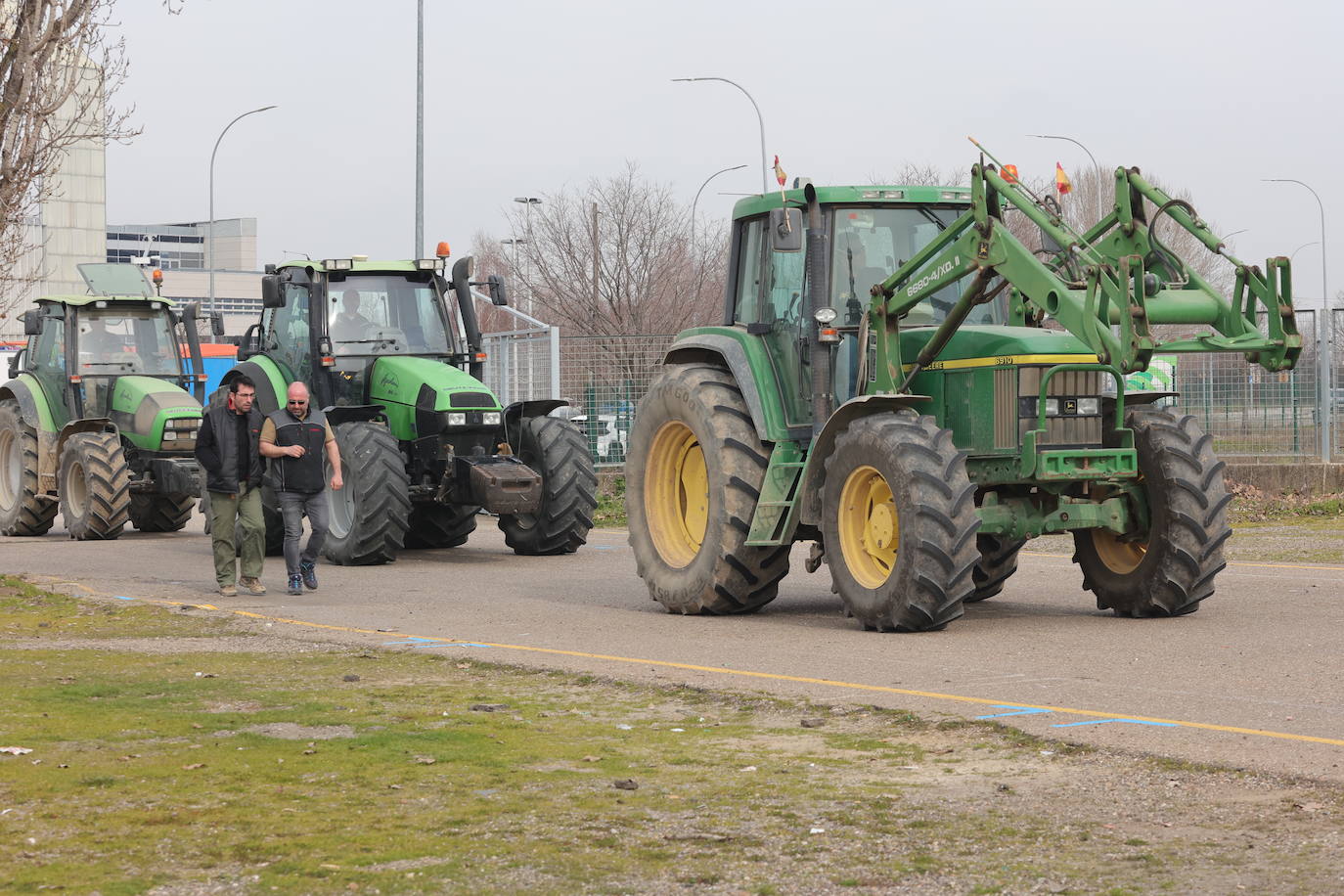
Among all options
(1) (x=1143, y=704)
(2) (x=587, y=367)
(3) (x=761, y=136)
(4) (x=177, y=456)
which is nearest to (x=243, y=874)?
(1) (x=1143, y=704)

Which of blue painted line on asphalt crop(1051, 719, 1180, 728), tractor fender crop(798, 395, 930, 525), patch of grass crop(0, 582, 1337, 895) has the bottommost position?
patch of grass crop(0, 582, 1337, 895)

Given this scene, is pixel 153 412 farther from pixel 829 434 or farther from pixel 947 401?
pixel 947 401

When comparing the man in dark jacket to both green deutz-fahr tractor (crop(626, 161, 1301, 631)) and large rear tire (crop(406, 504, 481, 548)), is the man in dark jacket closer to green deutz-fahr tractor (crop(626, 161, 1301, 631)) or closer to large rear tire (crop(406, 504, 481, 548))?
green deutz-fahr tractor (crop(626, 161, 1301, 631))

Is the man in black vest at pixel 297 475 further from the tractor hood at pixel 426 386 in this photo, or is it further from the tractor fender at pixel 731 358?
the tractor fender at pixel 731 358

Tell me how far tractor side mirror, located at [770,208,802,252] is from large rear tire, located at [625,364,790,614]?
128 centimetres

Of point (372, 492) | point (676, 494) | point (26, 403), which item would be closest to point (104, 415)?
point (26, 403)

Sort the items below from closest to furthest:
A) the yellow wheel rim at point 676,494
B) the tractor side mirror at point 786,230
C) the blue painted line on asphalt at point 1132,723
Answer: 1. the blue painted line on asphalt at point 1132,723
2. the tractor side mirror at point 786,230
3. the yellow wheel rim at point 676,494

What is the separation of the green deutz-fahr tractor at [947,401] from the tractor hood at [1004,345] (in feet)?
0.05

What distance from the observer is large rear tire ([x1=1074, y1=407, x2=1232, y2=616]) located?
12.0 m

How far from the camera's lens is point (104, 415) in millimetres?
22641

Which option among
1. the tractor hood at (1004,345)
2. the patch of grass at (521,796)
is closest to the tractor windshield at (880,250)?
the tractor hood at (1004,345)

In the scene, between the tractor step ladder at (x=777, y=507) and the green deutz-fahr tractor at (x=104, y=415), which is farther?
the green deutz-fahr tractor at (x=104, y=415)

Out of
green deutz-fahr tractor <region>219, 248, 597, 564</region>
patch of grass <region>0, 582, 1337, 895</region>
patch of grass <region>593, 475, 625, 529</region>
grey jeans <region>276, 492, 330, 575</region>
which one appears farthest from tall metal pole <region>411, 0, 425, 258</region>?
patch of grass <region>0, 582, 1337, 895</region>

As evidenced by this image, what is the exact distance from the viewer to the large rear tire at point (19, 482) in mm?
22500
